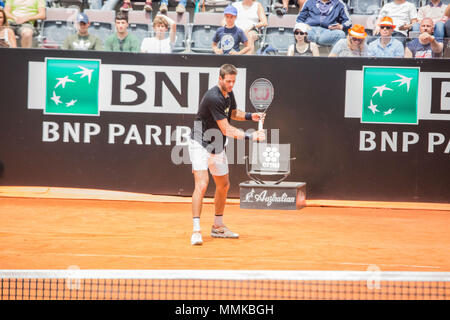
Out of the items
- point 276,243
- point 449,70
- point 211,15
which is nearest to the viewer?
point 276,243

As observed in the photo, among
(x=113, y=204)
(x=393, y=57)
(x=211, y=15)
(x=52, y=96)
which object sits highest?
(x=211, y=15)

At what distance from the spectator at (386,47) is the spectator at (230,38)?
6.68 ft

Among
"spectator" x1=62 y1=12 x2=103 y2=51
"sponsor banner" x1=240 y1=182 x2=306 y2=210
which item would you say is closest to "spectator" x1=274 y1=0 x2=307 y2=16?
"spectator" x1=62 y1=12 x2=103 y2=51

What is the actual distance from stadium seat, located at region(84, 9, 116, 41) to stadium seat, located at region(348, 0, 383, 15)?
4571 mm

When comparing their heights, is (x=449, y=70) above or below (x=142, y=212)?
above

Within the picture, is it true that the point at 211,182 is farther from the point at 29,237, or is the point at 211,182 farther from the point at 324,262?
the point at 324,262

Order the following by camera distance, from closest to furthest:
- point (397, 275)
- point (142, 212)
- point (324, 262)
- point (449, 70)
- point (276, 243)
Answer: point (397, 275), point (324, 262), point (276, 243), point (142, 212), point (449, 70)

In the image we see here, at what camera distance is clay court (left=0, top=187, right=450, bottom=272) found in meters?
5.98

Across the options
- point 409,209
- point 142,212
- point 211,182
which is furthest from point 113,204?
point 409,209

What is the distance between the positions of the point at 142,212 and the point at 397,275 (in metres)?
6.08

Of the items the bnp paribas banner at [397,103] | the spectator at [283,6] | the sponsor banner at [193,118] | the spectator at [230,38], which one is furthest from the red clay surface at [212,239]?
the spectator at [283,6]

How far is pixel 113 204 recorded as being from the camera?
33.8 feet

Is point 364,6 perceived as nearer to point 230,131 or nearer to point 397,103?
point 397,103
